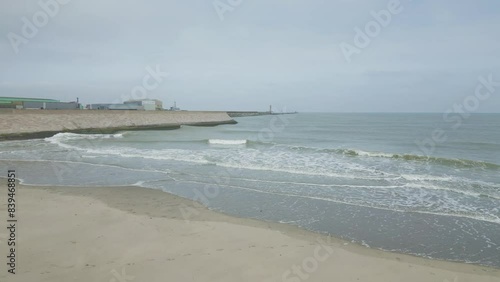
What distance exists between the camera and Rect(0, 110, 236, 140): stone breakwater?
3014cm

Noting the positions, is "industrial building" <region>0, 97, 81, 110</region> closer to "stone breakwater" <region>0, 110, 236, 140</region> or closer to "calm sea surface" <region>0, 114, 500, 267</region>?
"stone breakwater" <region>0, 110, 236, 140</region>

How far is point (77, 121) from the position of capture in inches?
1522

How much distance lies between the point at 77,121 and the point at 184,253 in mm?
38375

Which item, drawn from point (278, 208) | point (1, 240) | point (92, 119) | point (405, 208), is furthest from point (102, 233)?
point (92, 119)

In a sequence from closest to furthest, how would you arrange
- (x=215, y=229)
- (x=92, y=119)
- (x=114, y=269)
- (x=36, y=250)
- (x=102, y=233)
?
1. (x=114, y=269)
2. (x=36, y=250)
3. (x=102, y=233)
4. (x=215, y=229)
5. (x=92, y=119)

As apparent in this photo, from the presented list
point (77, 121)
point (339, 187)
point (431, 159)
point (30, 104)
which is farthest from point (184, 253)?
point (30, 104)

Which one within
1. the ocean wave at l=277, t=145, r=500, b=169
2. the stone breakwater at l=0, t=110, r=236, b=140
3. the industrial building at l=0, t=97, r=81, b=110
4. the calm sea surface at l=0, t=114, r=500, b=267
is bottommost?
the calm sea surface at l=0, t=114, r=500, b=267

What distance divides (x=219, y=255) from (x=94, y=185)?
777 centimetres

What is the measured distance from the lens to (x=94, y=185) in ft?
38.2

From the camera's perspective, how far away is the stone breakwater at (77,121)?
3014 cm

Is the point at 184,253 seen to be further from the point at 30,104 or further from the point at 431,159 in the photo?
the point at 30,104

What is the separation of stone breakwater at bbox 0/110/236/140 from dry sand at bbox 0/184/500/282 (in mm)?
26631

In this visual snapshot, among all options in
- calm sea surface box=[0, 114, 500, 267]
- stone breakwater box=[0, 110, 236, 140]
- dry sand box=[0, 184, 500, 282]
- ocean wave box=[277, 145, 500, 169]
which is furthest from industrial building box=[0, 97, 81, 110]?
dry sand box=[0, 184, 500, 282]

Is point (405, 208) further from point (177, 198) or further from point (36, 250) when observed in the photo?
point (36, 250)
